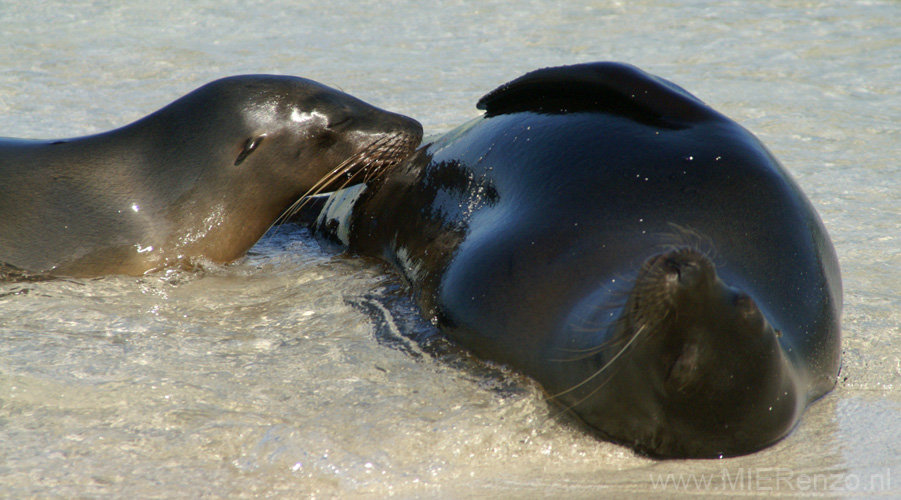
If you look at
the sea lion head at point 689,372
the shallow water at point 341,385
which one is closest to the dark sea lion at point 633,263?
the sea lion head at point 689,372

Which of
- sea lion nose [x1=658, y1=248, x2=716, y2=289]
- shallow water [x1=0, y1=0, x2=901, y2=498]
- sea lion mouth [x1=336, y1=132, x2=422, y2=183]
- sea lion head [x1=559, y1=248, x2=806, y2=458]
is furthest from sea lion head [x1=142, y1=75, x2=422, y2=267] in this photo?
sea lion nose [x1=658, y1=248, x2=716, y2=289]

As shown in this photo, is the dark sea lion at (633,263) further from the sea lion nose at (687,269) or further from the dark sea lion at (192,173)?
the dark sea lion at (192,173)

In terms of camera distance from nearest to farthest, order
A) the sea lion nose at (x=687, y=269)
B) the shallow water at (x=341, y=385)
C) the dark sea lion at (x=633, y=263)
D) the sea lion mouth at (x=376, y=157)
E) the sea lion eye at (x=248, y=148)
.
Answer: the sea lion nose at (x=687, y=269)
the dark sea lion at (x=633, y=263)
the shallow water at (x=341, y=385)
the sea lion mouth at (x=376, y=157)
the sea lion eye at (x=248, y=148)

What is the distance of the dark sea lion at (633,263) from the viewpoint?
2.02 metres

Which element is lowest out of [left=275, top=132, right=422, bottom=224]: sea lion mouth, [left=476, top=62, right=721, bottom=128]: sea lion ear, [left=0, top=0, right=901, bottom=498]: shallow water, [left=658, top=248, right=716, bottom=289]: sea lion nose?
[left=0, top=0, right=901, bottom=498]: shallow water

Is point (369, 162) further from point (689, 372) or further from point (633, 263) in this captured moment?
point (689, 372)

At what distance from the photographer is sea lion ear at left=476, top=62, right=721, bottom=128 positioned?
2.80 metres

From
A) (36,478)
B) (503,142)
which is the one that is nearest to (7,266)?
(36,478)

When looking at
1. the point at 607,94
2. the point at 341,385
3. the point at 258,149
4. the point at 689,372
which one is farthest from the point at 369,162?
the point at 689,372

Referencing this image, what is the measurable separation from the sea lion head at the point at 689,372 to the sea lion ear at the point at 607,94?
0.88 meters

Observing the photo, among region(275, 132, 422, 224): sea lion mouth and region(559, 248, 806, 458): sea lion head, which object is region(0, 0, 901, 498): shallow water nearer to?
region(559, 248, 806, 458): sea lion head

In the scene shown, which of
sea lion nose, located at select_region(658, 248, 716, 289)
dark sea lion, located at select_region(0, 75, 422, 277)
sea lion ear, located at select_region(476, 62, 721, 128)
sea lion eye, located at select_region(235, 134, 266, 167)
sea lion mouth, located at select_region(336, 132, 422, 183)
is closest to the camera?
sea lion nose, located at select_region(658, 248, 716, 289)

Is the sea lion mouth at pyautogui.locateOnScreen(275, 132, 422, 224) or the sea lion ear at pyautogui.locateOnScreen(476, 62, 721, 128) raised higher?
the sea lion ear at pyautogui.locateOnScreen(476, 62, 721, 128)

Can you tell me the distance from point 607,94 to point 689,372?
3.84 ft
